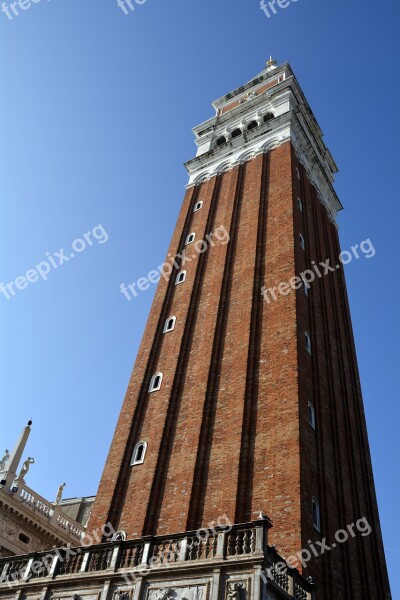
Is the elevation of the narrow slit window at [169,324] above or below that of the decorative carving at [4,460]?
above

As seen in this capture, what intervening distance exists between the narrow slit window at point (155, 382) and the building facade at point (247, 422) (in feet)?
0.24

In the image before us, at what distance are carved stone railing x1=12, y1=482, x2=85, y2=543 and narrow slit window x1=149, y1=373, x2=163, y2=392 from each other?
8.64 metres

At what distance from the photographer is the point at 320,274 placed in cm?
3198

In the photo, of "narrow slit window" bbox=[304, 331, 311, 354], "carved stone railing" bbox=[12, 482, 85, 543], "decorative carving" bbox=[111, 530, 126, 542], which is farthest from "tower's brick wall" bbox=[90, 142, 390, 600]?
"carved stone railing" bbox=[12, 482, 85, 543]

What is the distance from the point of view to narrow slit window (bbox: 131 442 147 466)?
2280 centimetres

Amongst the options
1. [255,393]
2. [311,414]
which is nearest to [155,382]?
[255,393]

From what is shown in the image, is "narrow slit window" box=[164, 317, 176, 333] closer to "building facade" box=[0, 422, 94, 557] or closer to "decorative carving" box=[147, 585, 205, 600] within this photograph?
"building facade" box=[0, 422, 94, 557]

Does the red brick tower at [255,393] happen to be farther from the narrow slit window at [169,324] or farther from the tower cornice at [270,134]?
the tower cornice at [270,134]

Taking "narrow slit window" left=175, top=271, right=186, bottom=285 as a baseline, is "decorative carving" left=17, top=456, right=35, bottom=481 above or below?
below

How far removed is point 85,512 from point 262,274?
23.4 meters

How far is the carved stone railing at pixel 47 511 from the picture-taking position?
1125 inches

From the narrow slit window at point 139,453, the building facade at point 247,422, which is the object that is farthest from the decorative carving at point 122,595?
the narrow slit window at point 139,453

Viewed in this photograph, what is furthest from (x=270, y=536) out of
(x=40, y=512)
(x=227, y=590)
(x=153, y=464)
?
(x=40, y=512)

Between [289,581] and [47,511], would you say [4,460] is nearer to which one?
[47,511]
